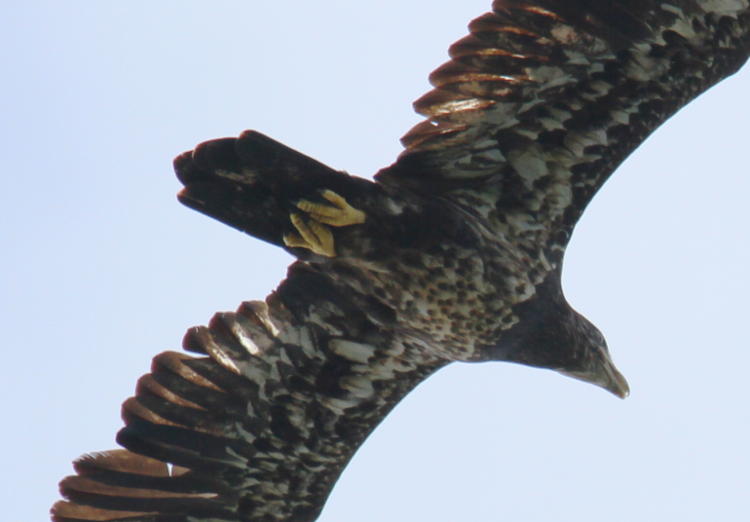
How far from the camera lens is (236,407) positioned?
33.0ft

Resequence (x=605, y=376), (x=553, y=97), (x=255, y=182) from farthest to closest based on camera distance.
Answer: (x=605, y=376)
(x=553, y=97)
(x=255, y=182)

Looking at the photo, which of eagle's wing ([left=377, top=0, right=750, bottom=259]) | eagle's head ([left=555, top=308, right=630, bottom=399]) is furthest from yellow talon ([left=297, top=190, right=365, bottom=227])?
eagle's head ([left=555, top=308, right=630, bottom=399])

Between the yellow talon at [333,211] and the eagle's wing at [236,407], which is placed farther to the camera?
the eagle's wing at [236,407]

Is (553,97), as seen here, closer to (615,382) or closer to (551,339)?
(551,339)

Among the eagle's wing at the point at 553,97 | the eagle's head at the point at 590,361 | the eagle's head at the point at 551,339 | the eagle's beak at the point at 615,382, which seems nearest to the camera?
the eagle's wing at the point at 553,97

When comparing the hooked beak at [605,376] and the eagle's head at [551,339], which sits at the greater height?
the eagle's head at [551,339]

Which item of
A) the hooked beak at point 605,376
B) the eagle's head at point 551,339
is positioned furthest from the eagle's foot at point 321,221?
the hooked beak at point 605,376

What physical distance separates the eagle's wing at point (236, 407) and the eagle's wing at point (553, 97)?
127cm

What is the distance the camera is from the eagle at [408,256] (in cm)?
903

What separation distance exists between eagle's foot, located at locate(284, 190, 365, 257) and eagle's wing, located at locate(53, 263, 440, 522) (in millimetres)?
650

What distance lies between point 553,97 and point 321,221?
169 centimetres

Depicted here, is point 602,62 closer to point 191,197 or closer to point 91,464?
point 191,197

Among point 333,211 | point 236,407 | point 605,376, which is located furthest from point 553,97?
point 236,407

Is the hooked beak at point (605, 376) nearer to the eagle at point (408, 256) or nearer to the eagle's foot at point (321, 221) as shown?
the eagle at point (408, 256)
